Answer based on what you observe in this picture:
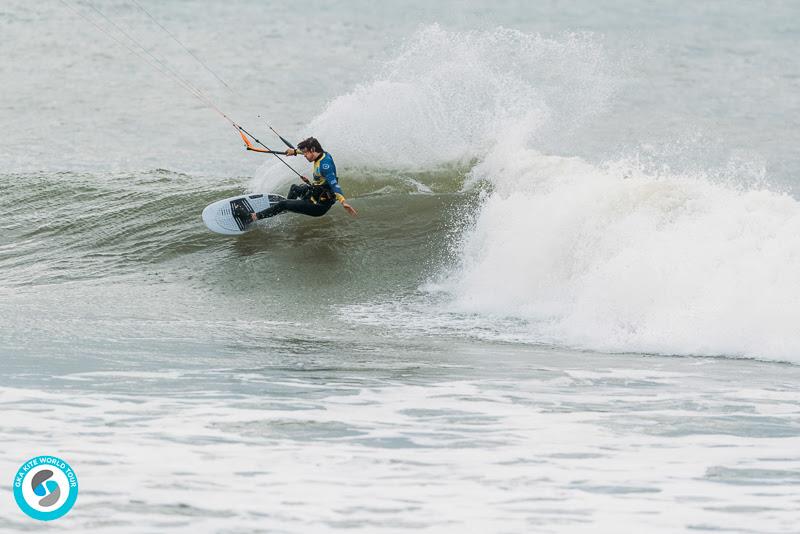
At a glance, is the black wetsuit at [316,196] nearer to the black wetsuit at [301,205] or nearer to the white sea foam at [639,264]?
the black wetsuit at [301,205]

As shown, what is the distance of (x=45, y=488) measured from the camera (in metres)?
6.41

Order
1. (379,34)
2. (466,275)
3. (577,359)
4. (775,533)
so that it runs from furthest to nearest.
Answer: (379,34), (466,275), (577,359), (775,533)

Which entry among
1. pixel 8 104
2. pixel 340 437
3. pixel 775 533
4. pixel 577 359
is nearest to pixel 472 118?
pixel 577 359

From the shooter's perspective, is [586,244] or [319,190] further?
[319,190]

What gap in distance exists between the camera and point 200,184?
59.0 feet

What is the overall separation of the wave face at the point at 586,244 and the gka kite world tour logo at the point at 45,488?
208 inches

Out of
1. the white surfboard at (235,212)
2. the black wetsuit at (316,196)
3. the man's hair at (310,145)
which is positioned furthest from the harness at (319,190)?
the white surfboard at (235,212)

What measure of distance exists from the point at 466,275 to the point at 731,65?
23.0 meters

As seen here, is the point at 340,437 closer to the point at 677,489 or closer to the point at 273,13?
the point at 677,489

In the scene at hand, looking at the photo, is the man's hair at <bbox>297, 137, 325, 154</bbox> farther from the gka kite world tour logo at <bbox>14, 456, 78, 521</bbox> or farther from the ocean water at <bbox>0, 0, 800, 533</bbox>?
the gka kite world tour logo at <bbox>14, 456, 78, 521</bbox>

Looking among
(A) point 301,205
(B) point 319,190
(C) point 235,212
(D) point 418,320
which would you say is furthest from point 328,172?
(D) point 418,320

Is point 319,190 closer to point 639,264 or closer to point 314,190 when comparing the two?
point 314,190

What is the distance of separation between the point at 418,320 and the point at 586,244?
2442 millimetres

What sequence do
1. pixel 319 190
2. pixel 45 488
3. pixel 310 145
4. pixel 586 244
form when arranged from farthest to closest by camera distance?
pixel 319 190 < pixel 310 145 < pixel 586 244 < pixel 45 488
